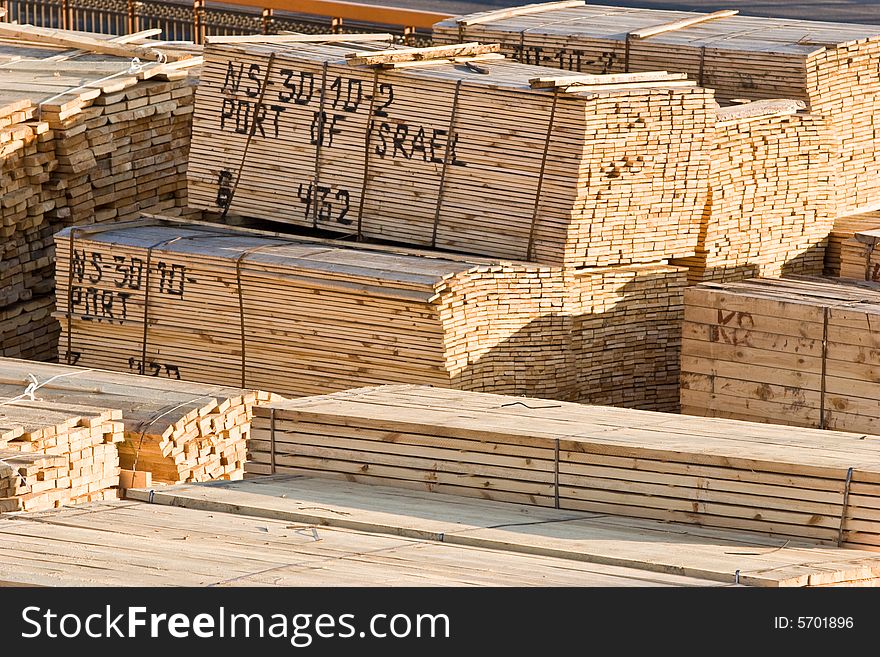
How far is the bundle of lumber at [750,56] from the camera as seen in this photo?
14.2 m

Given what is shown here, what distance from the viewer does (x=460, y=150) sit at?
43.3ft

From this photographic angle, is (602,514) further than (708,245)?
No

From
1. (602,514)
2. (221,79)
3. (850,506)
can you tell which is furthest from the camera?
(221,79)

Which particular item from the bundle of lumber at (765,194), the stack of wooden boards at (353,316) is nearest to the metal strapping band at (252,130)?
the stack of wooden boards at (353,316)

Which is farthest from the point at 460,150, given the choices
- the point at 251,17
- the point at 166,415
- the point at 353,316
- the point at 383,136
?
the point at 251,17

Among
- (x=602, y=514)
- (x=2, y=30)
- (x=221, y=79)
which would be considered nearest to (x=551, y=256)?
(x=221, y=79)

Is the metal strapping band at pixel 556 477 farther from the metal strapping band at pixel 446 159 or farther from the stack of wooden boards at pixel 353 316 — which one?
the metal strapping band at pixel 446 159

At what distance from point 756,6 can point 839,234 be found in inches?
841

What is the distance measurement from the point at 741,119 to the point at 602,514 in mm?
5588

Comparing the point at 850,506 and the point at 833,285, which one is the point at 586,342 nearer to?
the point at 833,285

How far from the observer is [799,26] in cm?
1520

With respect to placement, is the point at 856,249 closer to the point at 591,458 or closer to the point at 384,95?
the point at 384,95

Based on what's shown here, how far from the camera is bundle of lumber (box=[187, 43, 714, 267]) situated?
12.9 metres

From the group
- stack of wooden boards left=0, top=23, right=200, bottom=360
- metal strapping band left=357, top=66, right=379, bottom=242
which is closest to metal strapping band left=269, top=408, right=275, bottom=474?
metal strapping band left=357, top=66, right=379, bottom=242
